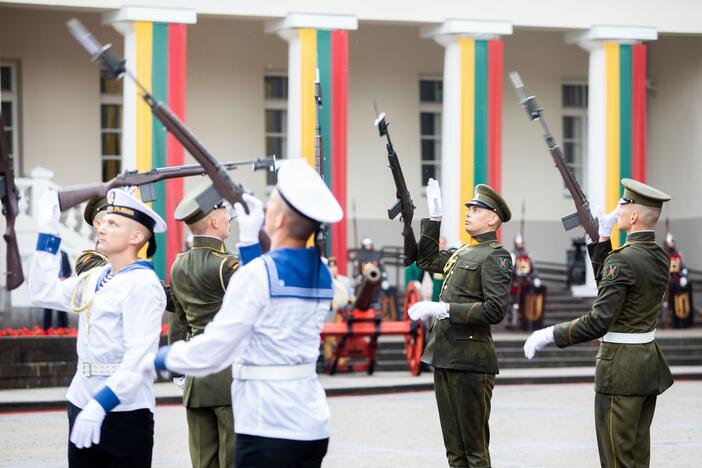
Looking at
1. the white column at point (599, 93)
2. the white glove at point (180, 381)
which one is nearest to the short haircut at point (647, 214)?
the white glove at point (180, 381)

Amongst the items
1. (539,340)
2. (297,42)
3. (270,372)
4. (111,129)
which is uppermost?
(297,42)

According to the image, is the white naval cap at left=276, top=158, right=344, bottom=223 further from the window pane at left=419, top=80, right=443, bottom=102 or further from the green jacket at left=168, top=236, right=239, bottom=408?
the window pane at left=419, top=80, right=443, bottom=102

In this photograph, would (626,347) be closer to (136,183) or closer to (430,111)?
(136,183)

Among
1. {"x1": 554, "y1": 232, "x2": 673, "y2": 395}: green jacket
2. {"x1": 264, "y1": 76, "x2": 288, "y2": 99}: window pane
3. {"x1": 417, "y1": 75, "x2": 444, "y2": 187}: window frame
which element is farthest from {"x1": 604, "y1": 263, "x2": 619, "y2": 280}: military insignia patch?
{"x1": 417, "y1": 75, "x2": 444, "y2": 187}: window frame

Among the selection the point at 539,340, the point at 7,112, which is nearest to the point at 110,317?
the point at 539,340

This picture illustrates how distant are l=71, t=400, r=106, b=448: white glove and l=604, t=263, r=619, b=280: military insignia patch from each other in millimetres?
3329

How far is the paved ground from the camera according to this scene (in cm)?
1105

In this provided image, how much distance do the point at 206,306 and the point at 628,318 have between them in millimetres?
2336

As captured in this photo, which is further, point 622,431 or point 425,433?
point 425,433

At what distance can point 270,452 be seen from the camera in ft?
18.0

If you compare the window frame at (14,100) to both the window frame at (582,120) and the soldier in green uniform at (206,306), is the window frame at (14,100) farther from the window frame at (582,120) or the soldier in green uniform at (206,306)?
the soldier in green uniform at (206,306)

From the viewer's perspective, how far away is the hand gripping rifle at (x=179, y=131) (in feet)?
18.4

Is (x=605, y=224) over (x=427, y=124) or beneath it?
beneath

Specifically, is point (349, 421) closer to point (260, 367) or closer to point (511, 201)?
point (260, 367)
